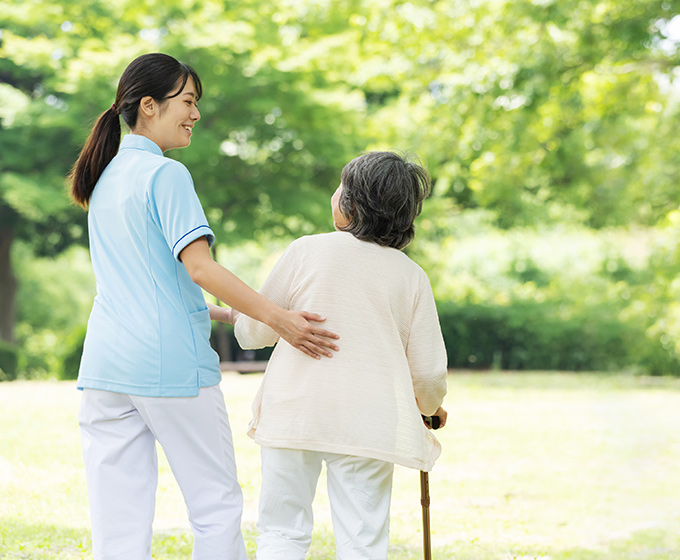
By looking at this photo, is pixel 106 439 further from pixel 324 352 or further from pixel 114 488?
pixel 324 352

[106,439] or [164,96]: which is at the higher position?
[164,96]

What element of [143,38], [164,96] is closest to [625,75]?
[143,38]

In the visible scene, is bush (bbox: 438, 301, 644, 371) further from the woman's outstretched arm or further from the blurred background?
the woman's outstretched arm

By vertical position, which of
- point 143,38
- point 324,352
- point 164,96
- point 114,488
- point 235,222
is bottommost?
point 114,488

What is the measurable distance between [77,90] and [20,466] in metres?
8.90

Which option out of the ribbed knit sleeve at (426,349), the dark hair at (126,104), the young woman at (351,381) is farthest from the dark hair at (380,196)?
the dark hair at (126,104)

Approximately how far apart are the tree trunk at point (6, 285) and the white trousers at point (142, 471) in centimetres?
1712

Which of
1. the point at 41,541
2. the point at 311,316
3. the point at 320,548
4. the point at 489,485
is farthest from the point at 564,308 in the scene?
the point at 311,316

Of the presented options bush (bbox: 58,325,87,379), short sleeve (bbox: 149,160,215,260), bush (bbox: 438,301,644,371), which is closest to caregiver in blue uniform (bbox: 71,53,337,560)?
short sleeve (bbox: 149,160,215,260)

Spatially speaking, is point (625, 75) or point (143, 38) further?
point (143, 38)

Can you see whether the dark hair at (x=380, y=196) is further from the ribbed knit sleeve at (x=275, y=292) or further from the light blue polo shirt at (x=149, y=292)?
the light blue polo shirt at (x=149, y=292)

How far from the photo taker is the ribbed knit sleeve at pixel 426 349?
7.90ft

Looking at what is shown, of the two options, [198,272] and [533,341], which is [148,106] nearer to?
[198,272]

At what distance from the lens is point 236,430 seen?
808 centimetres
